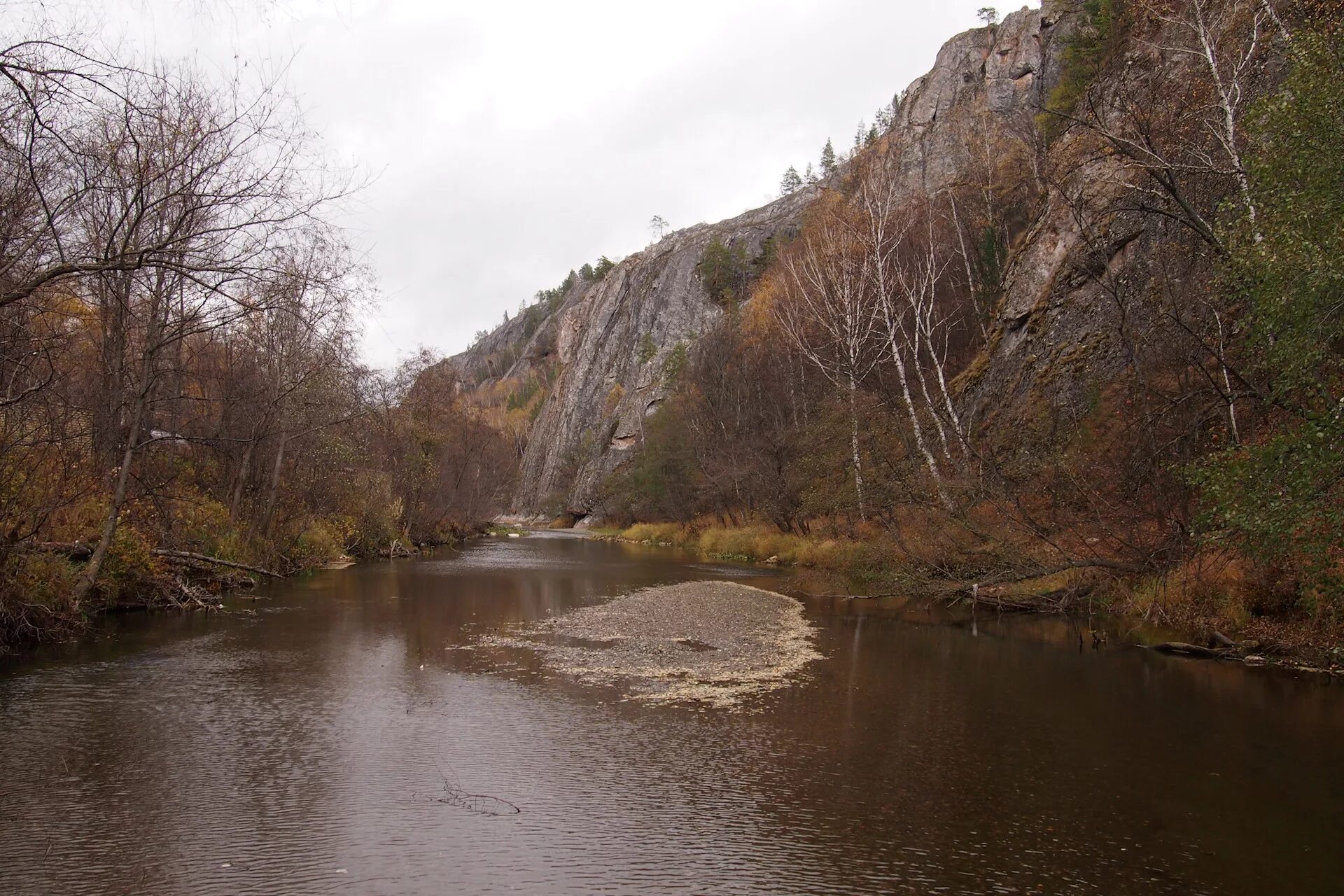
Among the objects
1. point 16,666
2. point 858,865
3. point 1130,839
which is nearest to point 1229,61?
point 1130,839

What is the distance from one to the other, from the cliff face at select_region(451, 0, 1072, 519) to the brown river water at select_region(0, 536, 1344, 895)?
774 inches

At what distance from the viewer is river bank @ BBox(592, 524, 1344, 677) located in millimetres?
13977

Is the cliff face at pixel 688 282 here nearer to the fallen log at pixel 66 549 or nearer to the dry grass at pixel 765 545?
the dry grass at pixel 765 545

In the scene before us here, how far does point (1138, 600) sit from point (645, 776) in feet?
42.1

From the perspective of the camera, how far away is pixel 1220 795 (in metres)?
8.23

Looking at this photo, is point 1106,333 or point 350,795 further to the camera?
point 1106,333

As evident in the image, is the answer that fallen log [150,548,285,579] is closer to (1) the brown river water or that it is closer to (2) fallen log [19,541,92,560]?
(2) fallen log [19,541,92,560]

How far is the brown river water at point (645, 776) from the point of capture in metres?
6.41

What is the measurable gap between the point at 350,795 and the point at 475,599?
48.3 ft

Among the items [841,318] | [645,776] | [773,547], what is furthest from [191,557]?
[841,318]

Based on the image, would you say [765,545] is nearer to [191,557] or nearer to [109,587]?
[191,557]

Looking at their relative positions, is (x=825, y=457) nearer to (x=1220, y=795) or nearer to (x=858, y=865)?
(x=1220, y=795)

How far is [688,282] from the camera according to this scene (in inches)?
3716

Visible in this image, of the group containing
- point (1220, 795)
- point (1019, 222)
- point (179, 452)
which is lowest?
point (1220, 795)
